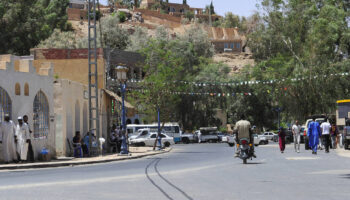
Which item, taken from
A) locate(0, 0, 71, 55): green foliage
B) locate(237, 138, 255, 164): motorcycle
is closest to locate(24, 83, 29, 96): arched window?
locate(237, 138, 255, 164): motorcycle

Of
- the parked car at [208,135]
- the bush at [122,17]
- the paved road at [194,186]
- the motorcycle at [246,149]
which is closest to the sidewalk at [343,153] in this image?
the motorcycle at [246,149]

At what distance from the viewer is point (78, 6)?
540 ft

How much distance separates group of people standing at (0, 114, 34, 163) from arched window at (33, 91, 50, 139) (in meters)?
3.08

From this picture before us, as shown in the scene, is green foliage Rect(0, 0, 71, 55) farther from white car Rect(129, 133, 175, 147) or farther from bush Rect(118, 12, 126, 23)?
bush Rect(118, 12, 126, 23)

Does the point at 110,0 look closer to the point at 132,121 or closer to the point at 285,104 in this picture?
the point at 132,121

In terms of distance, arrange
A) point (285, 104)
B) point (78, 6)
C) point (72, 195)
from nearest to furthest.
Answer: point (72, 195) < point (285, 104) < point (78, 6)

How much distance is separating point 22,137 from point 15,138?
0.27 meters

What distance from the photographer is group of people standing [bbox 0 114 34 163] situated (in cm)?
2494

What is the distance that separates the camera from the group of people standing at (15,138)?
24.9 meters

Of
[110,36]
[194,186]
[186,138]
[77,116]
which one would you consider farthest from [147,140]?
[110,36]

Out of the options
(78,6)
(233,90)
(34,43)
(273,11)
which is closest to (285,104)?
(273,11)

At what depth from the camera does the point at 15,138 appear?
2502 cm

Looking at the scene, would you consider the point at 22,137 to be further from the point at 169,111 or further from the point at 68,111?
the point at 169,111

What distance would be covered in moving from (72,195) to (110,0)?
160 metres
